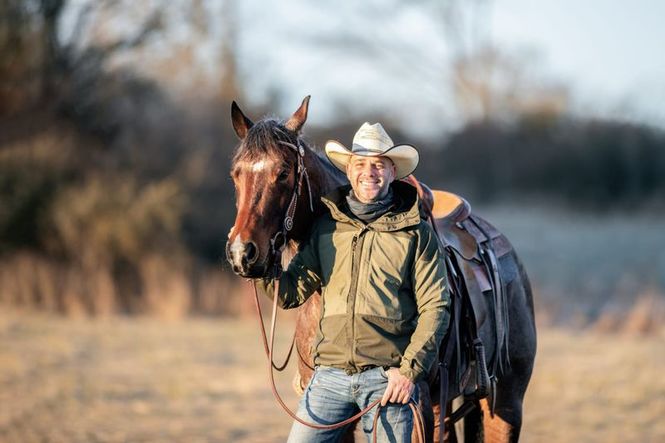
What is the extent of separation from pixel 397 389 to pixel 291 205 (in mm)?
826

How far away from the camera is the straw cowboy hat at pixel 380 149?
10.9ft

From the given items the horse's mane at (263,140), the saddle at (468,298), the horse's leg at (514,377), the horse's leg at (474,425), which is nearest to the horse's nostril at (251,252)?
the horse's mane at (263,140)

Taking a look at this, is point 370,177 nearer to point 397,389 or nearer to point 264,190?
point 264,190

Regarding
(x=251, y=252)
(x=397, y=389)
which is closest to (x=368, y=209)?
(x=251, y=252)

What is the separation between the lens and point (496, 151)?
23.6 meters

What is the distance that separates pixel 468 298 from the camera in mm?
3809

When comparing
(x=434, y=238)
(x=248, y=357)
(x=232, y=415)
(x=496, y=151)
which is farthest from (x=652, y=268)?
(x=434, y=238)

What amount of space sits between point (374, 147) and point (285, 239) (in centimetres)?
51

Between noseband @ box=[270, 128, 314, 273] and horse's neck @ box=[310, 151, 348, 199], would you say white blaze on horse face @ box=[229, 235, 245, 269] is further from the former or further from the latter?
horse's neck @ box=[310, 151, 348, 199]

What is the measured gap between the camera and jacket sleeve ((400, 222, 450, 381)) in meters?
3.07

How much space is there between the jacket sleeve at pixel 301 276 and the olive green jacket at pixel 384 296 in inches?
3.1

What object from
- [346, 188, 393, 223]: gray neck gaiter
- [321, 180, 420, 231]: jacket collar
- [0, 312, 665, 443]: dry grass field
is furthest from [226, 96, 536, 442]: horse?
[0, 312, 665, 443]: dry grass field

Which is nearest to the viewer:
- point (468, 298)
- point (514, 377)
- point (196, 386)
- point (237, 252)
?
point (237, 252)

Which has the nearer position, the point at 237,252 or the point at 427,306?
the point at 237,252
